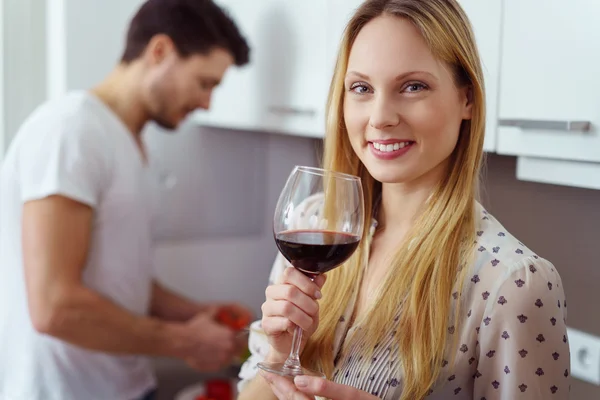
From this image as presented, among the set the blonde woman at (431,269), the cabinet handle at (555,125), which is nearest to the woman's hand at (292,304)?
the blonde woman at (431,269)

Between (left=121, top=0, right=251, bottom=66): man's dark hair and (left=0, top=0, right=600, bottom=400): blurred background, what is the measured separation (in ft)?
0.28

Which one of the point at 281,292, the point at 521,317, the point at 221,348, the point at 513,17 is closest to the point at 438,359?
the point at 521,317

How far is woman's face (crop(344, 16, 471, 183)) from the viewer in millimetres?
890

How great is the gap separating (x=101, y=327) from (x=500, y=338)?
3.44 ft

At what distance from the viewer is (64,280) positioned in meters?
1.55

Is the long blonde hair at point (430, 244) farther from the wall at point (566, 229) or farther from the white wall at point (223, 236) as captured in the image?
the white wall at point (223, 236)

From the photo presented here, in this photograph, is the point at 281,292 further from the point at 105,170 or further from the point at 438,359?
the point at 105,170

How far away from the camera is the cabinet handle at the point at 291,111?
1528mm

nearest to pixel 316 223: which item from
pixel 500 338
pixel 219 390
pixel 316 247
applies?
pixel 316 247

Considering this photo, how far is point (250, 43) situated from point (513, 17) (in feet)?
3.10

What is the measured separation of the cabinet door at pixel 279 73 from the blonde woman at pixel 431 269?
526mm

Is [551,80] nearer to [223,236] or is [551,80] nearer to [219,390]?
[219,390]

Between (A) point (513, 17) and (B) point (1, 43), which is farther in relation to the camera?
(B) point (1, 43)

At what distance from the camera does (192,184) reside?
2299mm
